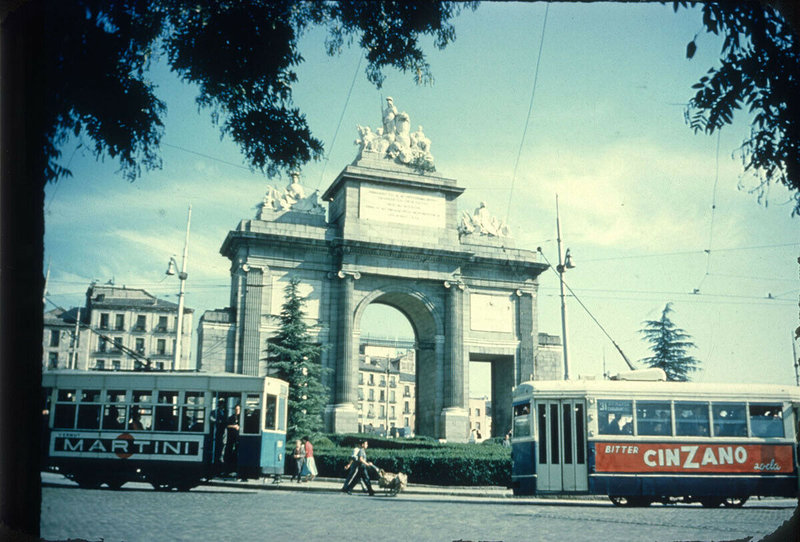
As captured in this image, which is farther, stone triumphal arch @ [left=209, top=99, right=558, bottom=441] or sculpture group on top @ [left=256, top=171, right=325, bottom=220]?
sculpture group on top @ [left=256, top=171, right=325, bottom=220]

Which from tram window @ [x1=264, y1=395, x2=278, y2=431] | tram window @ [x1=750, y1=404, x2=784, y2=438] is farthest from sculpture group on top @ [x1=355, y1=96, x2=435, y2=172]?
tram window @ [x1=750, y1=404, x2=784, y2=438]

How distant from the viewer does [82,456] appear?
16.1 meters

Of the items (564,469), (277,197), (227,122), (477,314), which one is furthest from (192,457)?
(477,314)

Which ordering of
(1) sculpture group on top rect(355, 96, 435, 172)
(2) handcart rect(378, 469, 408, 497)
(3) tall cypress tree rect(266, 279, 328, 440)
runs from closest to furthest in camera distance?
(2) handcart rect(378, 469, 408, 497) → (3) tall cypress tree rect(266, 279, 328, 440) → (1) sculpture group on top rect(355, 96, 435, 172)

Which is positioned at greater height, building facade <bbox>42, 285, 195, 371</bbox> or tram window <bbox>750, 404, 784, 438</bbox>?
building facade <bbox>42, 285, 195, 371</bbox>

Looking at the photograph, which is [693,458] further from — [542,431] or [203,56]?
[203,56]

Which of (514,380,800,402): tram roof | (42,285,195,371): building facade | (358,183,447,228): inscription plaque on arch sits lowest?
(514,380,800,402): tram roof

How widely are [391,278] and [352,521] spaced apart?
2919 centimetres

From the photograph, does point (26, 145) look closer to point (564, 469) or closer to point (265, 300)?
point (564, 469)

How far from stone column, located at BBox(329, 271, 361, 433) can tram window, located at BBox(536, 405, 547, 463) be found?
21191mm

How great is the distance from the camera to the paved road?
886cm

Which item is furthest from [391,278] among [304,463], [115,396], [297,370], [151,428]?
[115,396]

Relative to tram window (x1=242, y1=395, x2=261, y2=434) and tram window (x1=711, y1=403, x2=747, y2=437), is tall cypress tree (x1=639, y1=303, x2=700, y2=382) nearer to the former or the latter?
tram window (x1=711, y1=403, x2=747, y2=437)

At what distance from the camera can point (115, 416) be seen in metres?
16.6
